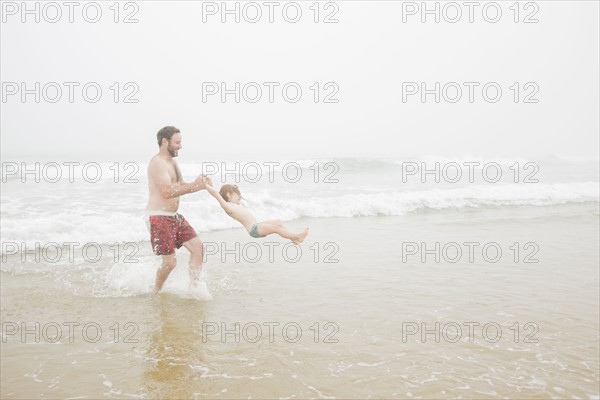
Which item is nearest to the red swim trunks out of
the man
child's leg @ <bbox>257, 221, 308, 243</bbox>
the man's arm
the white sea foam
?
the man

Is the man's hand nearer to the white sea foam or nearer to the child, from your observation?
the child

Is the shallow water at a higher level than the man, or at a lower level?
lower

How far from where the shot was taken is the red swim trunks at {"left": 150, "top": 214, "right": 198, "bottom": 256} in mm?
5915

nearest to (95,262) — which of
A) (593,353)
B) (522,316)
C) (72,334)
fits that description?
(72,334)

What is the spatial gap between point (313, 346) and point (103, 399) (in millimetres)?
2093

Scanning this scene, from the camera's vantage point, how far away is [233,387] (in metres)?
3.92

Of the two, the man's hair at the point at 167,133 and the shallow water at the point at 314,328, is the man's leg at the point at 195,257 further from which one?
the man's hair at the point at 167,133

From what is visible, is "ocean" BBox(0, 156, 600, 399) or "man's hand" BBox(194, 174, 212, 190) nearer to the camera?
"ocean" BBox(0, 156, 600, 399)

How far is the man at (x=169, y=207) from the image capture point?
5.73m

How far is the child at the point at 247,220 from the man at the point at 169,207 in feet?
1.21

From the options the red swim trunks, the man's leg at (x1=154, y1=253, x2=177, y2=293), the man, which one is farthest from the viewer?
the man's leg at (x1=154, y1=253, x2=177, y2=293)

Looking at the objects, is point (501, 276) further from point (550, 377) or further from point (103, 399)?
point (103, 399)

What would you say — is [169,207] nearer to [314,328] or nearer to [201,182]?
[201,182]

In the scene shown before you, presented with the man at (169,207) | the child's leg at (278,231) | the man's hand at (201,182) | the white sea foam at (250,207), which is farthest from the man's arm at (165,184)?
the white sea foam at (250,207)
